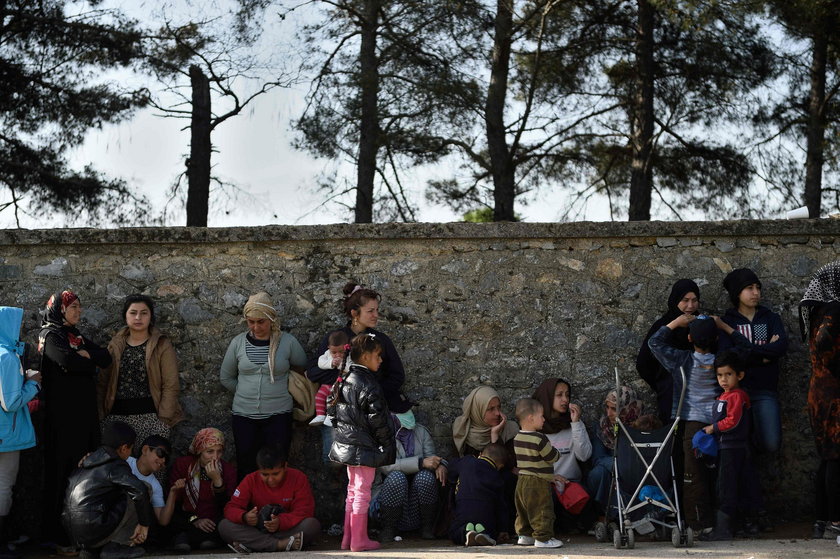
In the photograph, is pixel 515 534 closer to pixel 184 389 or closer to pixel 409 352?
pixel 409 352

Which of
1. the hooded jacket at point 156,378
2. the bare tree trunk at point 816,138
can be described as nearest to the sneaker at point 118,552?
the hooded jacket at point 156,378

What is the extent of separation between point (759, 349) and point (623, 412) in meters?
0.93

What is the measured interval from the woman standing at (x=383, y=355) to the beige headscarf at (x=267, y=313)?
0.25m

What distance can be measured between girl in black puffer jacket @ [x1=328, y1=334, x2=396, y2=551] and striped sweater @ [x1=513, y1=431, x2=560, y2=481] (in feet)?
2.42

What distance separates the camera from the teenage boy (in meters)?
6.22

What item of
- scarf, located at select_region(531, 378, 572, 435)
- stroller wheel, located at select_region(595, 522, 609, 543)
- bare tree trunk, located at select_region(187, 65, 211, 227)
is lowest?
stroller wheel, located at select_region(595, 522, 609, 543)

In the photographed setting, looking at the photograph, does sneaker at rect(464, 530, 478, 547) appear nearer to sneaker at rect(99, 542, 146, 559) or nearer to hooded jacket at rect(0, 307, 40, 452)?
sneaker at rect(99, 542, 146, 559)

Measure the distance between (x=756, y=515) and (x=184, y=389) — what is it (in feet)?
12.6

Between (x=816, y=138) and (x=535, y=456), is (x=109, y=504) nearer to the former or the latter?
(x=535, y=456)

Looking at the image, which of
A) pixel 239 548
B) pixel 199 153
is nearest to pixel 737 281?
pixel 239 548

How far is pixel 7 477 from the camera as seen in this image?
584cm

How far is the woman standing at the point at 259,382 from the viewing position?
641 cm

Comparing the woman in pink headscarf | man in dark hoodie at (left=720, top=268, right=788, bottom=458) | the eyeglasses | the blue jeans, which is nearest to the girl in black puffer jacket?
the woman in pink headscarf

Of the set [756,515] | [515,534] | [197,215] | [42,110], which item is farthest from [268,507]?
[42,110]
